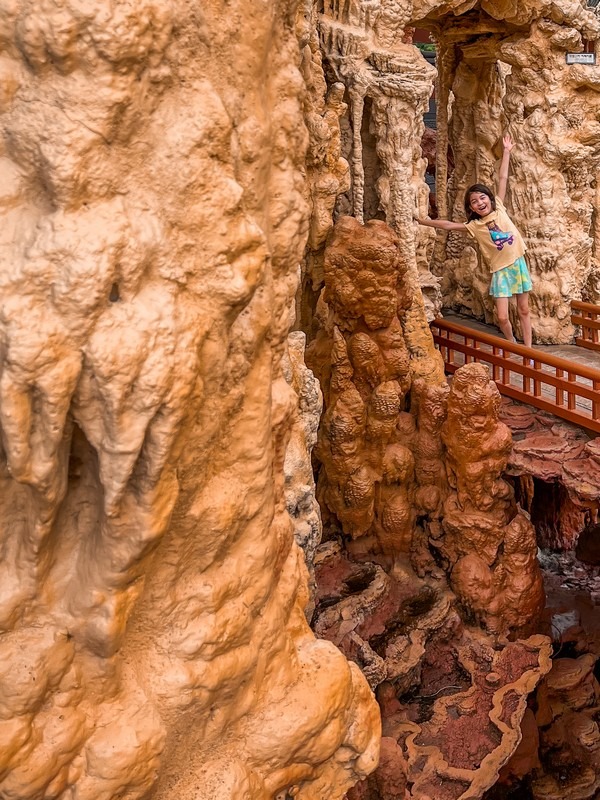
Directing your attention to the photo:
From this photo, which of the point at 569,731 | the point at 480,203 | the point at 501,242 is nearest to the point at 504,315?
the point at 501,242

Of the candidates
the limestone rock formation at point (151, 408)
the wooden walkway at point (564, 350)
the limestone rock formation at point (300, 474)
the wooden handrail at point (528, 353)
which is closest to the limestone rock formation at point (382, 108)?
the wooden handrail at point (528, 353)

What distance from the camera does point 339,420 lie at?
550cm

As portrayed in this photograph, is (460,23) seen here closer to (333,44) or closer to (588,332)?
(333,44)

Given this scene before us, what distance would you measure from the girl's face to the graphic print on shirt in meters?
0.11

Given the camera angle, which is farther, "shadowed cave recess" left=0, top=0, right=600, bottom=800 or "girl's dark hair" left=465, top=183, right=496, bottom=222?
"girl's dark hair" left=465, top=183, right=496, bottom=222

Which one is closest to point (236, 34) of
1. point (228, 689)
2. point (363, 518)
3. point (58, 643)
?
point (58, 643)

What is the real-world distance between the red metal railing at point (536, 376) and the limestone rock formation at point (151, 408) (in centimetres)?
354

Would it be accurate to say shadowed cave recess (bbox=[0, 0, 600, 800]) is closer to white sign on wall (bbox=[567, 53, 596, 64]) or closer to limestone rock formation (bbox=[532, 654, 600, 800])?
limestone rock formation (bbox=[532, 654, 600, 800])

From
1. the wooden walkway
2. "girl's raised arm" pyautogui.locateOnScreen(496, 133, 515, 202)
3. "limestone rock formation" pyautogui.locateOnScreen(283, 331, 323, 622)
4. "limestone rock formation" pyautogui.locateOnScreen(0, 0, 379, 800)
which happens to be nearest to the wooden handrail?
the wooden walkway

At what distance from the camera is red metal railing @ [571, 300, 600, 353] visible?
21.5ft

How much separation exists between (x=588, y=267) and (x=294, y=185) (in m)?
5.37

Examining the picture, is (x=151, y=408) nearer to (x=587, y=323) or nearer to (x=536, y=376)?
(x=536, y=376)

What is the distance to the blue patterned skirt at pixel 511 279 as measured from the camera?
6.18 m

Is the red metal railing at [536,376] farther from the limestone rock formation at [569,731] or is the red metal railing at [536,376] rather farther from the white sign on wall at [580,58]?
the white sign on wall at [580,58]
